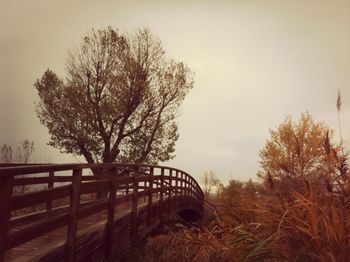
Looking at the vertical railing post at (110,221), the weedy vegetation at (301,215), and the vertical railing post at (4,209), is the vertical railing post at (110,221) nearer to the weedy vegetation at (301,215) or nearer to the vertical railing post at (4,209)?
the weedy vegetation at (301,215)

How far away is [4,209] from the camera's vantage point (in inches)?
174

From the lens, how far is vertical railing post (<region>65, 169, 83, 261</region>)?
624 cm

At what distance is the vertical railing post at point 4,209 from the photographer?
14.5ft

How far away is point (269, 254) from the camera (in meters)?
5.61

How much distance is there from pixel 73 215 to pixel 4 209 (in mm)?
1942

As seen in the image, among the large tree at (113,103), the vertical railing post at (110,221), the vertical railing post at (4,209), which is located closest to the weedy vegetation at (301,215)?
the vertical railing post at (110,221)

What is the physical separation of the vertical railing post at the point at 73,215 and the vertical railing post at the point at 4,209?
70.8 inches

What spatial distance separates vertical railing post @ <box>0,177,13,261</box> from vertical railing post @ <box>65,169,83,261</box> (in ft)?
5.90

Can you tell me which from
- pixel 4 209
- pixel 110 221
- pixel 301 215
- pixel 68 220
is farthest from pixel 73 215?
pixel 301 215

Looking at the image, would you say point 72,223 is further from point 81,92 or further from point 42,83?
point 42,83

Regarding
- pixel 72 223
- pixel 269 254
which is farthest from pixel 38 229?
pixel 269 254

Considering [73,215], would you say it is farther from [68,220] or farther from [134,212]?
[134,212]

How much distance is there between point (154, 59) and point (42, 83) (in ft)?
22.0

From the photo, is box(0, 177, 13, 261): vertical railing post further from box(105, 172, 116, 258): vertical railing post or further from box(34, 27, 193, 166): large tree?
box(34, 27, 193, 166): large tree
